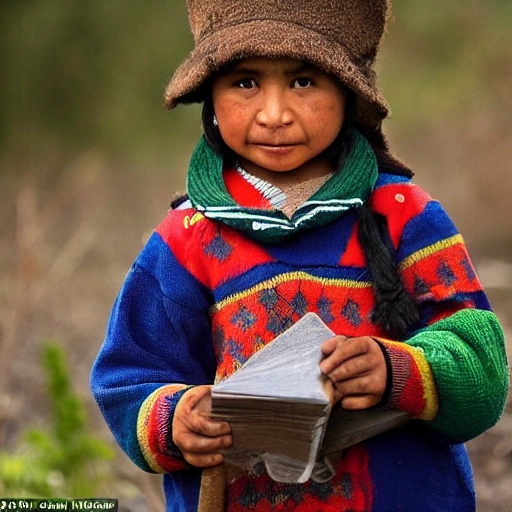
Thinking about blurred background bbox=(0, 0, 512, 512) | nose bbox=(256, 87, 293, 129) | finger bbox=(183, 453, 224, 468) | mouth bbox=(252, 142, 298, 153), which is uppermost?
blurred background bbox=(0, 0, 512, 512)

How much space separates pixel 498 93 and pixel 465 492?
5980 millimetres

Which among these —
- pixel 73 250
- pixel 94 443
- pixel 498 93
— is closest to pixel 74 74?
pixel 73 250

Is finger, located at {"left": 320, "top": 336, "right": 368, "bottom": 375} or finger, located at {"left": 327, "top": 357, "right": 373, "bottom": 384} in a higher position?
finger, located at {"left": 320, "top": 336, "right": 368, "bottom": 375}

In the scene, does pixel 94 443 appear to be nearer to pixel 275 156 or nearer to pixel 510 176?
pixel 275 156

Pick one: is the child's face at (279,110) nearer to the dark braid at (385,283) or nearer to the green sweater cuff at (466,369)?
the dark braid at (385,283)

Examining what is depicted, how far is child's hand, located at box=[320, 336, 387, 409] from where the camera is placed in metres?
2.25

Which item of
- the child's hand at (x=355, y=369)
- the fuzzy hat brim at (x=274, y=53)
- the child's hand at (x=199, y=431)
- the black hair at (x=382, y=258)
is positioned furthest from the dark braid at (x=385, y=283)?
the child's hand at (x=199, y=431)

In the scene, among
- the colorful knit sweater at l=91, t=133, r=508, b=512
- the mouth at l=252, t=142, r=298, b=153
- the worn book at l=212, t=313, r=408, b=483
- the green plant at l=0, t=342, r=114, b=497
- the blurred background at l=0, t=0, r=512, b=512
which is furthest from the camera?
the blurred background at l=0, t=0, r=512, b=512

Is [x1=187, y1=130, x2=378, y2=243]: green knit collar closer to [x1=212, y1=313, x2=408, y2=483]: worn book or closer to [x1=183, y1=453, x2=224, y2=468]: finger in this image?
[x1=212, y1=313, x2=408, y2=483]: worn book

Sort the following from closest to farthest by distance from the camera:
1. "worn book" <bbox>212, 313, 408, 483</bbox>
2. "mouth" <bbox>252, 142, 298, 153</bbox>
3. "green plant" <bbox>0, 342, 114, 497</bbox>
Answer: "worn book" <bbox>212, 313, 408, 483</bbox>, "mouth" <bbox>252, 142, 298, 153</bbox>, "green plant" <bbox>0, 342, 114, 497</bbox>

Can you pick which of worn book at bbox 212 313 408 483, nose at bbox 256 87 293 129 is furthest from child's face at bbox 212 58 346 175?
worn book at bbox 212 313 408 483

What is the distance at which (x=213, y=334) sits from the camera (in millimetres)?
2613

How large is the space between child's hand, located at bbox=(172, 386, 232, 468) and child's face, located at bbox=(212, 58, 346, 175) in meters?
0.54

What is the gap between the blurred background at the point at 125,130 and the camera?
7.08 m
